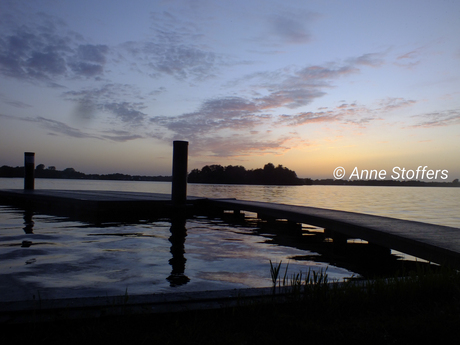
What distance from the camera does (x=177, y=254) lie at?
25.6 feet

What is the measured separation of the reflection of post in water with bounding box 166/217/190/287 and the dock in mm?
2192

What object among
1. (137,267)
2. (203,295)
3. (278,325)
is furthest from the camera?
(137,267)

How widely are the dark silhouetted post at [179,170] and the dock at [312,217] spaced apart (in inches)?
17.1

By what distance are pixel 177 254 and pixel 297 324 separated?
5.08 m

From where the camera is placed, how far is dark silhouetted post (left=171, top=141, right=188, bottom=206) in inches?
548

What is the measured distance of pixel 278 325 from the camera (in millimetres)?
3043

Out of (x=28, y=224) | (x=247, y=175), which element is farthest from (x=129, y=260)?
(x=247, y=175)

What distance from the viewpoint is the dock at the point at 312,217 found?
6449 mm

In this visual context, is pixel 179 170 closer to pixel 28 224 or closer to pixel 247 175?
pixel 28 224

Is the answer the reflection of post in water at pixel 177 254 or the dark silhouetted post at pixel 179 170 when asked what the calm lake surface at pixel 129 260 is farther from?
the dark silhouetted post at pixel 179 170

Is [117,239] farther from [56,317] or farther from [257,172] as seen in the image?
[257,172]

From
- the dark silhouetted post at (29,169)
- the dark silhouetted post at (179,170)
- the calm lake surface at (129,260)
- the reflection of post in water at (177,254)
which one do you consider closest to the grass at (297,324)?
the calm lake surface at (129,260)

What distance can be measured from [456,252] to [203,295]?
14.0 ft

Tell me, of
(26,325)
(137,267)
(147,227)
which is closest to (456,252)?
(137,267)
